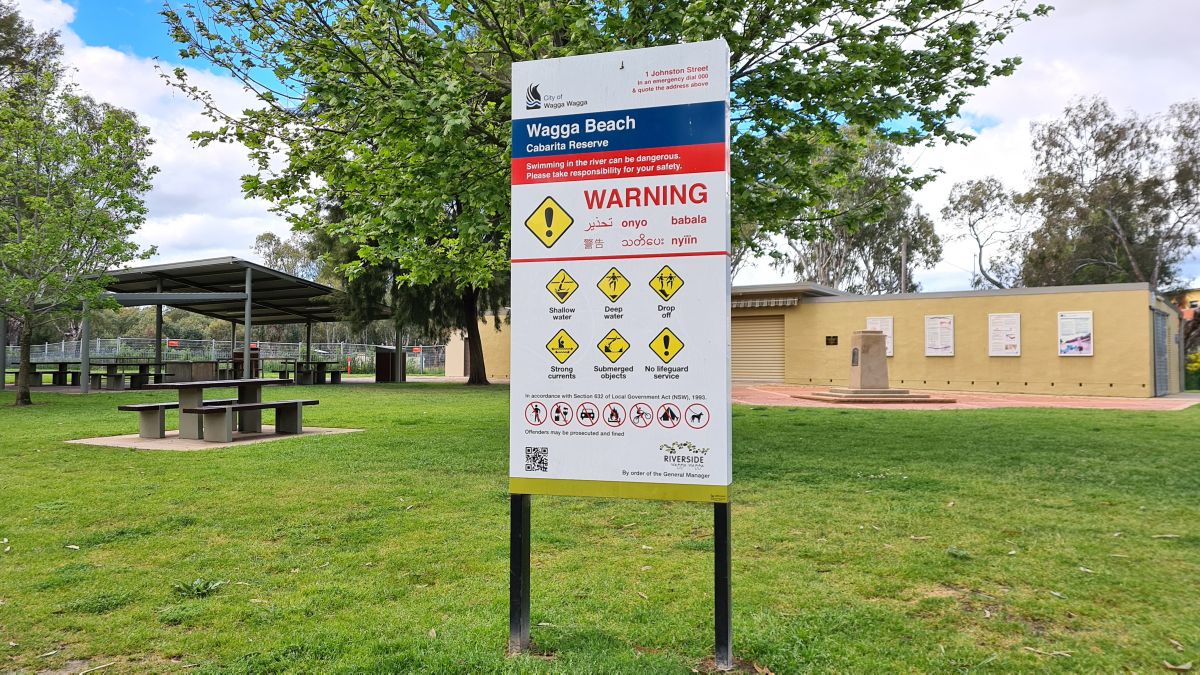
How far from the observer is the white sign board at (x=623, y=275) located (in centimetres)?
287

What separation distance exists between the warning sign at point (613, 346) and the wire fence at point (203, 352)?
25.3m

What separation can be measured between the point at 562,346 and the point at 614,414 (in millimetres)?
348

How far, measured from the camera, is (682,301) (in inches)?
114

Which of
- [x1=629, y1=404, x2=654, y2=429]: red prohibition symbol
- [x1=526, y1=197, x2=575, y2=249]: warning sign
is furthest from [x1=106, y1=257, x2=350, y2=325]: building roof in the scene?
[x1=629, y1=404, x2=654, y2=429]: red prohibition symbol

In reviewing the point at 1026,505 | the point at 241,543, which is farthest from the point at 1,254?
the point at 1026,505

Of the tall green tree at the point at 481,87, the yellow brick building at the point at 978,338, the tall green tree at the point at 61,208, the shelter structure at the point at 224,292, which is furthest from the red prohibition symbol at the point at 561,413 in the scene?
the yellow brick building at the point at 978,338

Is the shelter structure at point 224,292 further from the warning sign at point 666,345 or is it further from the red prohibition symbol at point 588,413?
the warning sign at point 666,345

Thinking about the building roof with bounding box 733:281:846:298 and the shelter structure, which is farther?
the building roof with bounding box 733:281:846:298

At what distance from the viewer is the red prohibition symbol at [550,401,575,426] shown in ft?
9.95

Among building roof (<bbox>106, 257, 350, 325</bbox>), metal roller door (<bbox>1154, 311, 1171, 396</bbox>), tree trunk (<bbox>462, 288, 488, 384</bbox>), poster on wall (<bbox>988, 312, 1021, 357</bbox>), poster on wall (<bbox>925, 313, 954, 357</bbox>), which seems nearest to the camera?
metal roller door (<bbox>1154, 311, 1171, 396</bbox>)

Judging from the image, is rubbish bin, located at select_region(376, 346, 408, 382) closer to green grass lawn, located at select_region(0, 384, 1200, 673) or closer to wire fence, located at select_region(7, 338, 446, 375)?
wire fence, located at select_region(7, 338, 446, 375)

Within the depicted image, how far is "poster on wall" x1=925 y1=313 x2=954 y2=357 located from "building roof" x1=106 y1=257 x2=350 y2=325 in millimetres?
19414

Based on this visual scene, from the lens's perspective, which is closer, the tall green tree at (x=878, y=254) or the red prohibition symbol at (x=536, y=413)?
the red prohibition symbol at (x=536, y=413)

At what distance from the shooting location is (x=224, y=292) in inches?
967
